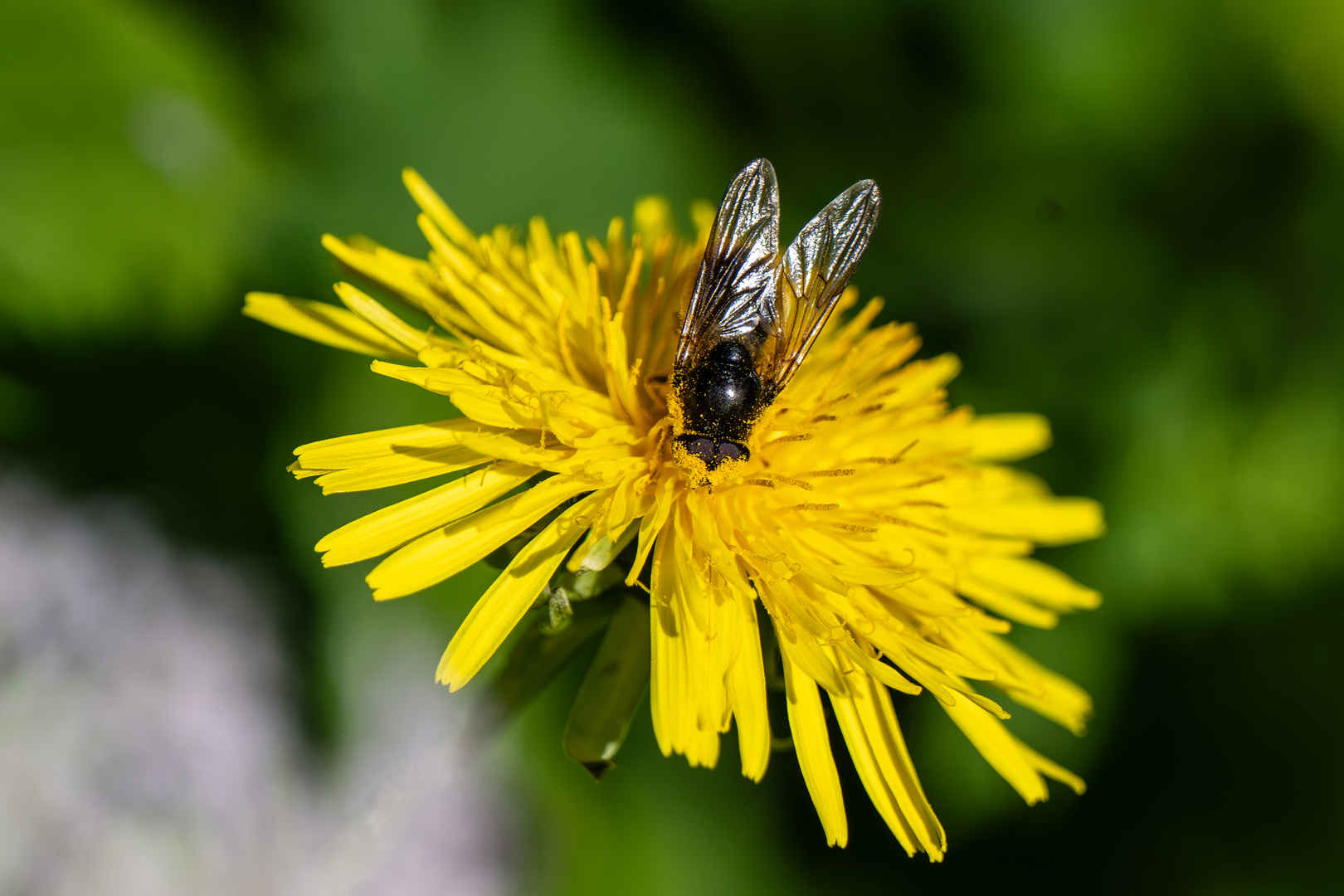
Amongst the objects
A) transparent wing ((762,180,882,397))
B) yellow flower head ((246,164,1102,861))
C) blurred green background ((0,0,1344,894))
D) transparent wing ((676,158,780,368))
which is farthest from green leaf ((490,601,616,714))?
blurred green background ((0,0,1344,894))

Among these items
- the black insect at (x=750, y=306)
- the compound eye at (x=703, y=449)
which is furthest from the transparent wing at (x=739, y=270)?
the compound eye at (x=703, y=449)

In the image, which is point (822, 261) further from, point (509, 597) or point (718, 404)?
point (509, 597)

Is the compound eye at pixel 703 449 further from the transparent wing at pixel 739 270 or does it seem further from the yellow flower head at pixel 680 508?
the transparent wing at pixel 739 270

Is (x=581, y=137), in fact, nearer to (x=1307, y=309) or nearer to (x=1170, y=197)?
(x=1170, y=197)

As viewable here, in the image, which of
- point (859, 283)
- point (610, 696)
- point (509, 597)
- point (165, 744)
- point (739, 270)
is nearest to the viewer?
point (509, 597)

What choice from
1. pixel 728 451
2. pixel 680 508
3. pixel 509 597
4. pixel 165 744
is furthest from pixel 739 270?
pixel 165 744

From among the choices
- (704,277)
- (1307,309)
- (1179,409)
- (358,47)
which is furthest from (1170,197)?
(358,47)
